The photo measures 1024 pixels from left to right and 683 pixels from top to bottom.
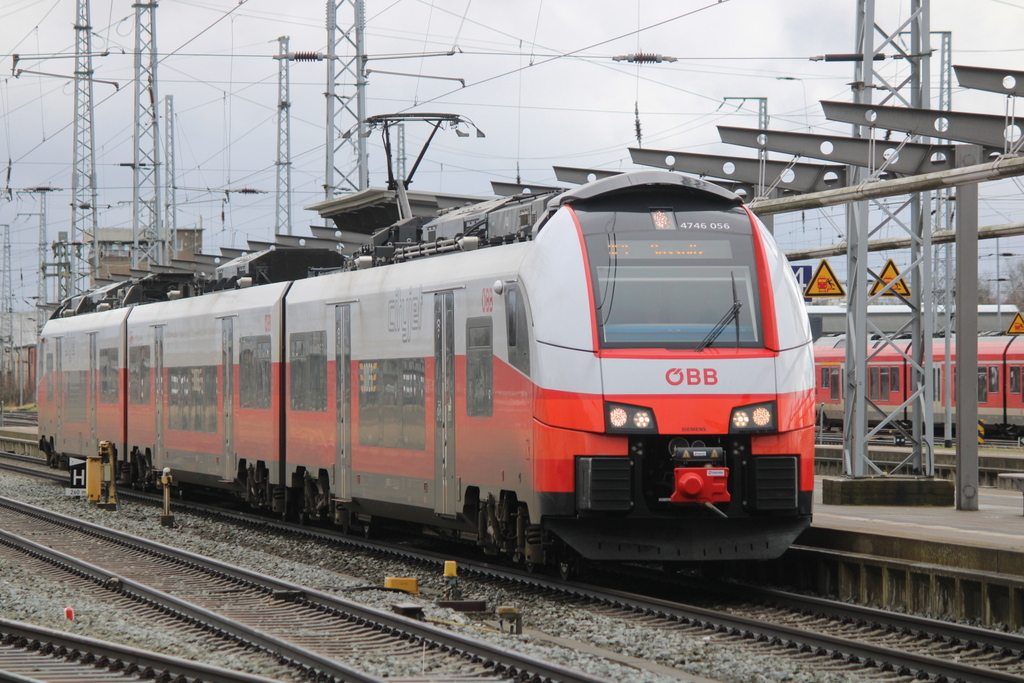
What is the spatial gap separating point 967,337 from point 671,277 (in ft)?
17.8

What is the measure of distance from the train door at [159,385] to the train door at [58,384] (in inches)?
290

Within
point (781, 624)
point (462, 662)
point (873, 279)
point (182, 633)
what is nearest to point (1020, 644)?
point (781, 624)

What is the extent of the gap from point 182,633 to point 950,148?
9.32 meters

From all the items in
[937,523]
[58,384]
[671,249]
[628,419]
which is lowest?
[937,523]

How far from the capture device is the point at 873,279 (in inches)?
770

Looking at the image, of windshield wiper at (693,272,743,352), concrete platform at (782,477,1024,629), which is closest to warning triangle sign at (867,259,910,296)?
concrete platform at (782,477,1024,629)

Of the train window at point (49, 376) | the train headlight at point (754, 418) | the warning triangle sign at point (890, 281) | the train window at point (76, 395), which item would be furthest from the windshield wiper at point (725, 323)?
the train window at point (49, 376)

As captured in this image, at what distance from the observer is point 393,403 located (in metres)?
15.3

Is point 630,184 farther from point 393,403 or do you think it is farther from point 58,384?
point 58,384

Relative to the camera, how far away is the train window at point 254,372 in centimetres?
1952

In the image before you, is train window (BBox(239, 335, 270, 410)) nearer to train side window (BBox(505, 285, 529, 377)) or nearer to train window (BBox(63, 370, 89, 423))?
train side window (BBox(505, 285, 529, 377))

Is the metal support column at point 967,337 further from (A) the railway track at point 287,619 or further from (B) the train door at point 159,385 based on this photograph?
(B) the train door at point 159,385

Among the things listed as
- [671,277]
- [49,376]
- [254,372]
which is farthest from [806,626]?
[49,376]

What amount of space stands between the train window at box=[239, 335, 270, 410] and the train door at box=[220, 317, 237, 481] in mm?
479
